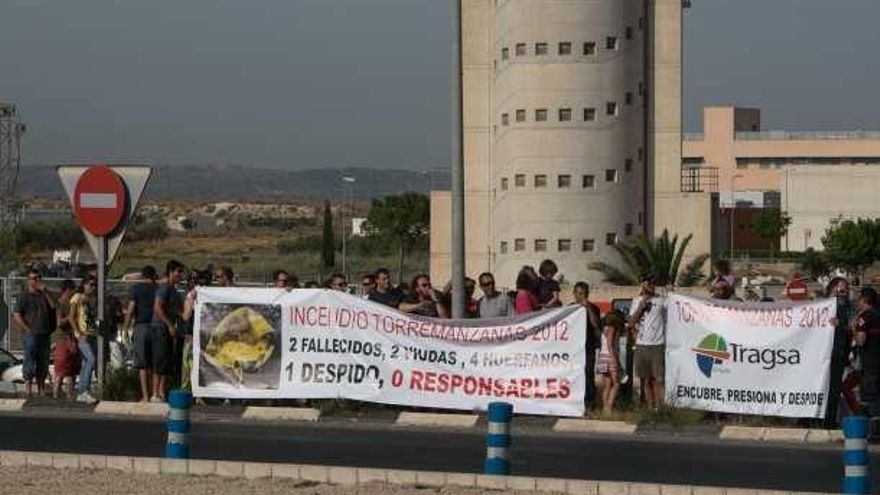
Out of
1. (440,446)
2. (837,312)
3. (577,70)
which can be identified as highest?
(577,70)

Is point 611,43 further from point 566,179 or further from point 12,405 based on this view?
point 12,405

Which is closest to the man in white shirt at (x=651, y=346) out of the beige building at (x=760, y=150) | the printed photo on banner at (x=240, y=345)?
the printed photo on banner at (x=240, y=345)

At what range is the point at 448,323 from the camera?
72.3ft

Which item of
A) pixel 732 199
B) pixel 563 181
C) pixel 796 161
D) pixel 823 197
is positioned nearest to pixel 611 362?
pixel 563 181

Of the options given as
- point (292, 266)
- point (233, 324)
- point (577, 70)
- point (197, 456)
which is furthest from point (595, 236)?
point (197, 456)

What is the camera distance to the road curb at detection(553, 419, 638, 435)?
20562 millimetres

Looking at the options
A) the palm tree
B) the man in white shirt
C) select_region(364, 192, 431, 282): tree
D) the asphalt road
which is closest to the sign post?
the asphalt road

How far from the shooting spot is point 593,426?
2086 centimetres

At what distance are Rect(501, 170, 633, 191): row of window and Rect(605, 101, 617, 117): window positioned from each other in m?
2.24

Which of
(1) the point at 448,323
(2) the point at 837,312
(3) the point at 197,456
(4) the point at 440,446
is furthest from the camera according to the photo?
(1) the point at 448,323

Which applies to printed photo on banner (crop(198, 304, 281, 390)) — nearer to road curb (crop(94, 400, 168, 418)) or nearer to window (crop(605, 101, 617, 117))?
road curb (crop(94, 400, 168, 418))

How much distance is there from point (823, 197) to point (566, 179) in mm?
58855

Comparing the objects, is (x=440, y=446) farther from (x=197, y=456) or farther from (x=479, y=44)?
(x=479, y=44)

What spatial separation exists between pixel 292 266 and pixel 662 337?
90.5 metres
